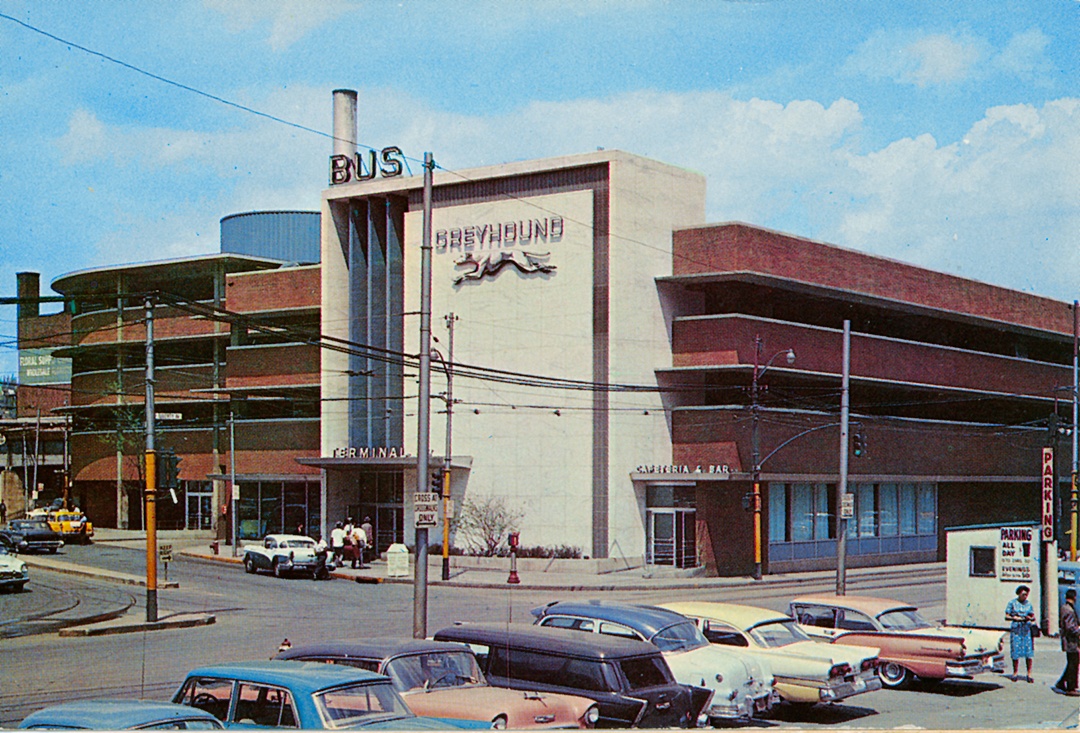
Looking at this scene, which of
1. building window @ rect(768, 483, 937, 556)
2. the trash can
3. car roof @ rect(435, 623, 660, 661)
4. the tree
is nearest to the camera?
car roof @ rect(435, 623, 660, 661)

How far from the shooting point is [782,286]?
4797cm

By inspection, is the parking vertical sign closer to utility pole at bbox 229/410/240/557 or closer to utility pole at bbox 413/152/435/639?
utility pole at bbox 413/152/435/639

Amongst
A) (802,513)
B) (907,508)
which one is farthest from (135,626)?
(907,508)

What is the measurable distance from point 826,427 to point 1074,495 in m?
9.42

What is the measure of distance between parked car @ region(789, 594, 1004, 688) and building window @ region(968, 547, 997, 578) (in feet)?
22.6

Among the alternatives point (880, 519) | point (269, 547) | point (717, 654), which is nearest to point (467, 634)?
point (717, 654)

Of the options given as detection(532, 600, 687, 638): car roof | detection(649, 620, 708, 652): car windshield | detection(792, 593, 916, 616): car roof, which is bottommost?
detection(792, 593, 916, 616): car roof

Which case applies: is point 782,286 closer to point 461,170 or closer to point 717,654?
point 461,170

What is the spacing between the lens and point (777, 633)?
1925cm

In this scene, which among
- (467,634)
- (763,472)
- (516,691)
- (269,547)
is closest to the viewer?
(516,691)

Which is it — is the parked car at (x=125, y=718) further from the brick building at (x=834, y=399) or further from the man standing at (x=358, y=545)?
the man standing at (x=358, y=545)

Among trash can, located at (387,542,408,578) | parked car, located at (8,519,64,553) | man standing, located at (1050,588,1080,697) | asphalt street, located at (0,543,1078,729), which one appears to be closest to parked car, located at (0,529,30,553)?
parked car, located at (8,519,64,553)

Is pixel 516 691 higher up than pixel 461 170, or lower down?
lower down

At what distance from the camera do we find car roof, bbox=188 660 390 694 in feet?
38.6
